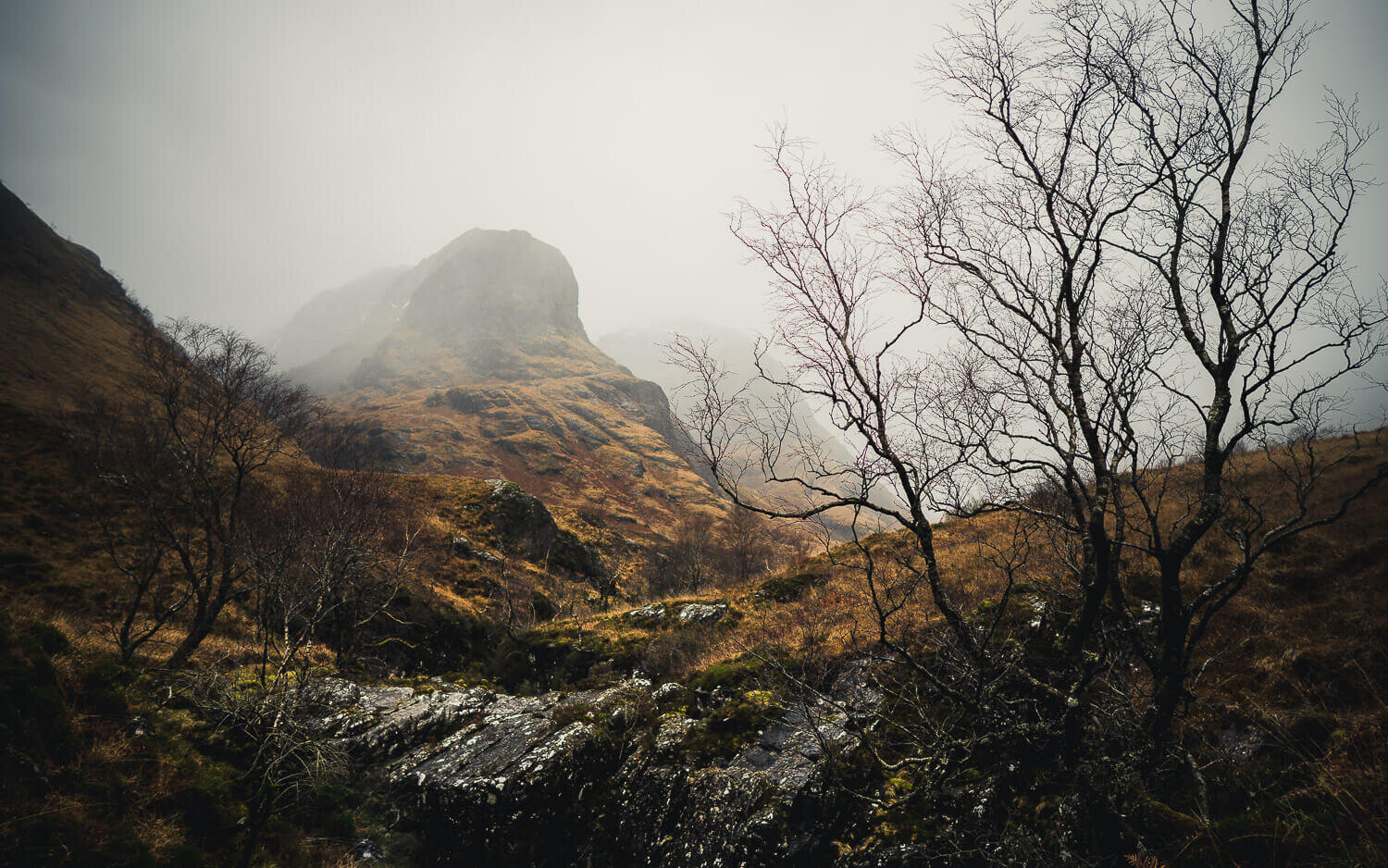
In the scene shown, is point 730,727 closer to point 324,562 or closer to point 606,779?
point 606,779

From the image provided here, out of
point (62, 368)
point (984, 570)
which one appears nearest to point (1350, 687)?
point (984, 570)

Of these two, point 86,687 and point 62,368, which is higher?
point 62,368

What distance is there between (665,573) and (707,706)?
30.8 meters

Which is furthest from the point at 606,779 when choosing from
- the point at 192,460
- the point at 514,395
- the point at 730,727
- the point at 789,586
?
the point at 514,395

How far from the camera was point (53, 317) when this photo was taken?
57.1m

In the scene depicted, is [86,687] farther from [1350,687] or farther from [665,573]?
[665,573]

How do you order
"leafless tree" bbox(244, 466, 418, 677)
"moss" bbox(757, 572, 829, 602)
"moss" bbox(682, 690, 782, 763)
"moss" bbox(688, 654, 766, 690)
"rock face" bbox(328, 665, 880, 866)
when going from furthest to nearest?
"moss" bbox(757, 572, 829, 602), "leafless tree" bbox(244, 466, 418, 677), "moss" bbox(688, 654, 766, 690), "moss" bbox(682, 690, 782, 763), "rock face" bbox(328, 665, 880, 866)

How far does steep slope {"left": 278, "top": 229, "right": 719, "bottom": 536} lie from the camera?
87500mm

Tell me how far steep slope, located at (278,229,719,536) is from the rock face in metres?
4.73

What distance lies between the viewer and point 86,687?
5539 millimetres

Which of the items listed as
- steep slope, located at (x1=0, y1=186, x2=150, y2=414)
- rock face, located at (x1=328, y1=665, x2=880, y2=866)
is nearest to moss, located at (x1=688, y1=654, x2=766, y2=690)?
rock face, located at (x1=328, y1=665, x2=880, y2=866)

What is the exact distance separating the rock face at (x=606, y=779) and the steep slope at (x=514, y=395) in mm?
4728

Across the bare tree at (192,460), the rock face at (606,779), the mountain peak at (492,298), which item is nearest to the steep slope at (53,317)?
the bare tree at (192,460)

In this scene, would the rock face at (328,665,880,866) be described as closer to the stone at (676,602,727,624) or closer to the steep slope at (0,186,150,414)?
the stone at (676,602,727,624)
